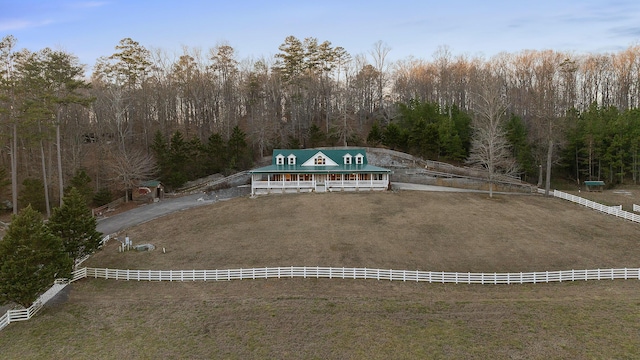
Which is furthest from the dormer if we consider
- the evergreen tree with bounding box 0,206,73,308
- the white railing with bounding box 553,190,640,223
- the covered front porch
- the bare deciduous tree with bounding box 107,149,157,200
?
the evergreen tree with bounding box 0,206,73,308

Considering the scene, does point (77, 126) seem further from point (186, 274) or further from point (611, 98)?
point (611, 98)

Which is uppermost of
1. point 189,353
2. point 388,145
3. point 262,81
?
point 262,81

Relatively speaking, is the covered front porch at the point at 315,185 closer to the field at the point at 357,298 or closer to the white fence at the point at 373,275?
the field at the point at 357,298

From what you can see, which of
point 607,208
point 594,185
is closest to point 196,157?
point 607,208

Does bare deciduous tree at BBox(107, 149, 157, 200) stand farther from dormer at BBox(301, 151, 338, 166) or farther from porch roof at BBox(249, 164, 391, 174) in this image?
dormer at BBox(301, 151, 338, 166)

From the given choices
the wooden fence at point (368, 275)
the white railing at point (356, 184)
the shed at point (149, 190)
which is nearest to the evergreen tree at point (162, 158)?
the shed at point (149, 190)

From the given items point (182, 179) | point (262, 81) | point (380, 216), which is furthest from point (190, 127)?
point (380, 216)
